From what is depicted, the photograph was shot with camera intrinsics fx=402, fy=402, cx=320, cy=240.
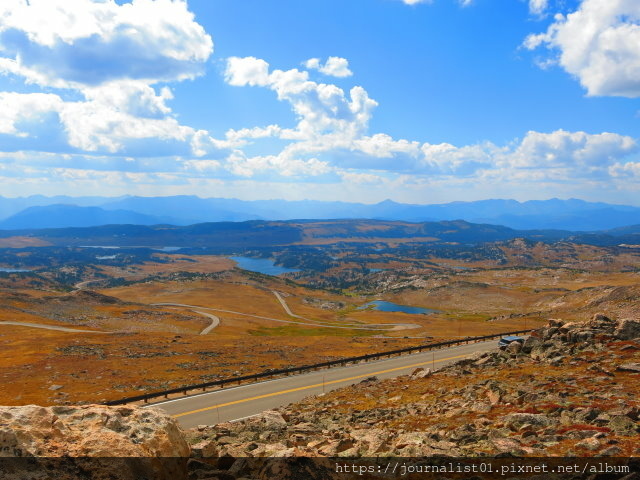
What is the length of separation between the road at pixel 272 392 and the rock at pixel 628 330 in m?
18.3

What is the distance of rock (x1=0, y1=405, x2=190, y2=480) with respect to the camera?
10094 millimetres

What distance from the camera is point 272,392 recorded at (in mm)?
36875

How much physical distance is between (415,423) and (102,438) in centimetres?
1540

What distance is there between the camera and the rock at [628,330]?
111 ft

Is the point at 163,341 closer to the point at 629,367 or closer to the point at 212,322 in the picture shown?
the point at 212,322

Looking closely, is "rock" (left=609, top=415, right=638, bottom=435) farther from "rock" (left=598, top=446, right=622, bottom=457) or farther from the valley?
the valley

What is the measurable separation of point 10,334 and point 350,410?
253ft

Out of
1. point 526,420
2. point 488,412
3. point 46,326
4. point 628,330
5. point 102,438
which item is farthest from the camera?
point 46,326

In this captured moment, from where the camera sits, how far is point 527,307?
16725 centimetres

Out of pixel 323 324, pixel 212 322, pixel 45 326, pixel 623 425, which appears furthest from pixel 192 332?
pixel 623 425

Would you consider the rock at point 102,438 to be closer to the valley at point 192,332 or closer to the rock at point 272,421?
the rock at point 272,421

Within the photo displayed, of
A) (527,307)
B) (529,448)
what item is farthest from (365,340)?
(527,307)

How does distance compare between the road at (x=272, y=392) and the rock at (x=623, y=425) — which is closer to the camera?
the rock at (x=623, y=425)

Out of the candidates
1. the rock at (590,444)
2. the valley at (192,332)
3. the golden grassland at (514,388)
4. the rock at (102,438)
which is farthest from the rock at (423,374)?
the rock at (102,438)
